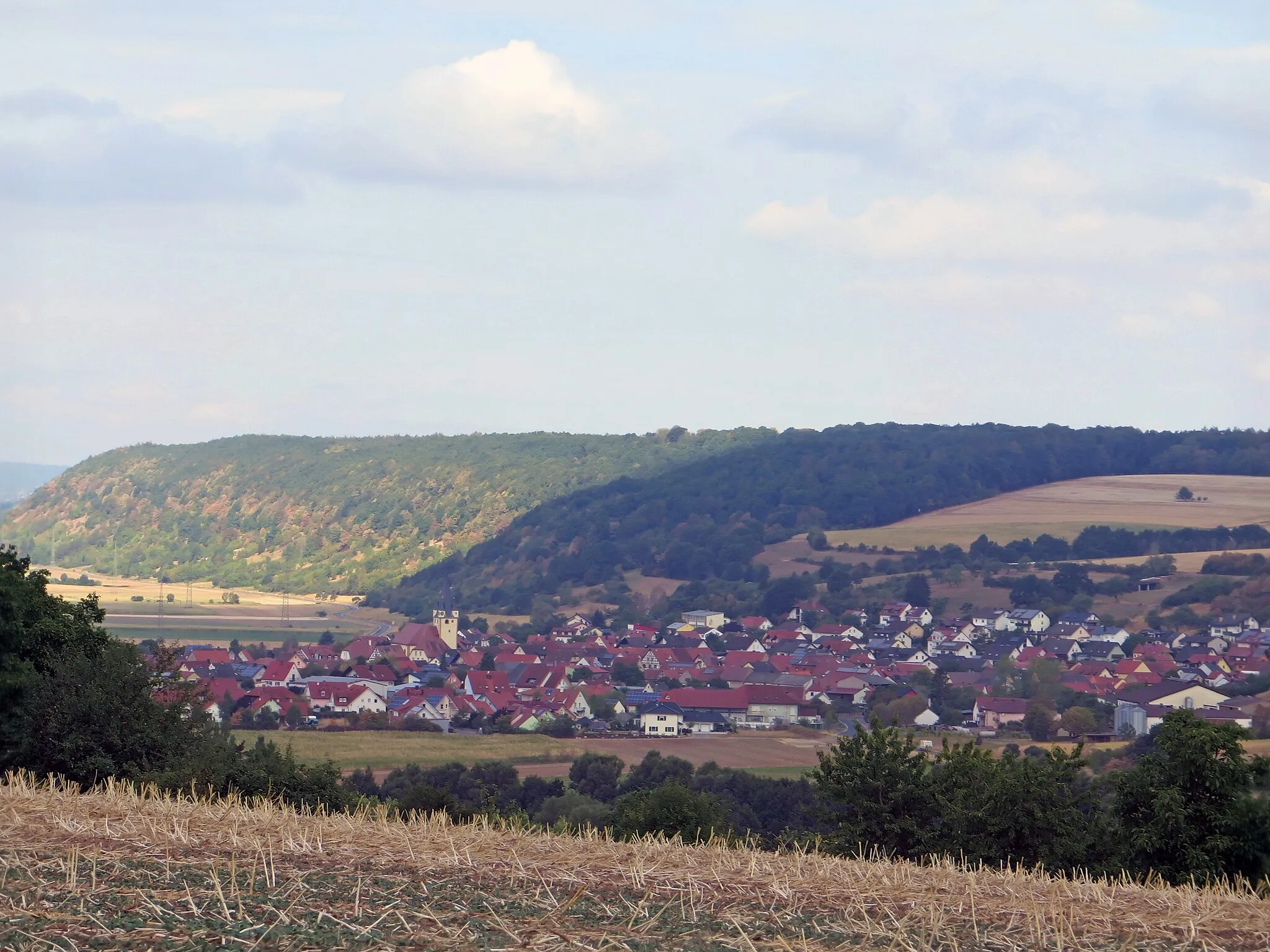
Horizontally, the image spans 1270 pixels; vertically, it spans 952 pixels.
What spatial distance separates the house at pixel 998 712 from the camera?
6906cm

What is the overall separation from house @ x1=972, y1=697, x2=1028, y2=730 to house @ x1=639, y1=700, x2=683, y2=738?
49.9ft

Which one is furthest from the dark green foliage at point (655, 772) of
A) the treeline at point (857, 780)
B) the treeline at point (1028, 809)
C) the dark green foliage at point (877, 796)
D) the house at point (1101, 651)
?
the house at point (1101, 651)

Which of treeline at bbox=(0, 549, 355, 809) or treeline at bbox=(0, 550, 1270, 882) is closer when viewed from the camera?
treeline at bbox=(0, 550, 1270, 882)

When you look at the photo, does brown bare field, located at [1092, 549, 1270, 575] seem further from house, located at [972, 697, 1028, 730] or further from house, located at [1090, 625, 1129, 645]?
house, located at [972, 697, 1028, 730]

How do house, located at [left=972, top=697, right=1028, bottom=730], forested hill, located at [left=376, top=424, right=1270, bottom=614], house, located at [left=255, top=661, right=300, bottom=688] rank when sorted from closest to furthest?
house, located at [left=972, top=697, right=1028, bottom=730], house, located at [left=255, top=661, right=300, bottom=688], forested hill, located at [left=376, top=424, right=1270, bottom=614]

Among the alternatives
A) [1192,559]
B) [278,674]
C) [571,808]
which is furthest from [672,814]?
[1192,559]

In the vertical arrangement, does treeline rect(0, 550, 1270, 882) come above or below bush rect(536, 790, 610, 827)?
above

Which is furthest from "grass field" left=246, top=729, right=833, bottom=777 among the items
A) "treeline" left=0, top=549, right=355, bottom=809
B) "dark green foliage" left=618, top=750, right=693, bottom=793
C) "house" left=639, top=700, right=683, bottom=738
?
"treeline" left=0, top=549, right=355, bottom=809

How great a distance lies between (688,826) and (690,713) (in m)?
50.8

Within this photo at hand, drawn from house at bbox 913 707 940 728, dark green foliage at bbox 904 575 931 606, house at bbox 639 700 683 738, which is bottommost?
house at bbox 913 707 940 728

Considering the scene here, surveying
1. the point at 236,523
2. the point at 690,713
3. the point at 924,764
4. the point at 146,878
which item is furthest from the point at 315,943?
the point at 236,523

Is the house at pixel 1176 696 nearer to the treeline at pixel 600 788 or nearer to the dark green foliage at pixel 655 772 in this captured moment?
the dark green foliage at pixel 655 772

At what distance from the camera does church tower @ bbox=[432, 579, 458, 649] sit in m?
111

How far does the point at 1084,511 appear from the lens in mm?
133000
